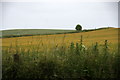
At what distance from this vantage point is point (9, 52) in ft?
15.6

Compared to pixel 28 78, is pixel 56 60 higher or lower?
higher

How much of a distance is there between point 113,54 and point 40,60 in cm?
202

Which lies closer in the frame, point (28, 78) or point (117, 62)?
point (28, 78)

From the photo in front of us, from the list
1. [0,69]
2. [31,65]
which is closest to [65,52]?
[31,65]

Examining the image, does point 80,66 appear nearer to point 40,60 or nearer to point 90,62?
point 90,62

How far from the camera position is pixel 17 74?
412 centimetres

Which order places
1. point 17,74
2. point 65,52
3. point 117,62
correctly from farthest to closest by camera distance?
point 65,52
point 117,62
point 17,74

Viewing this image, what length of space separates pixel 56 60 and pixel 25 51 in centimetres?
109

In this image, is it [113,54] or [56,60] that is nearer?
[56,60]

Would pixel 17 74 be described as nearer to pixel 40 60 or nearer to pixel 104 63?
pixel 40 60

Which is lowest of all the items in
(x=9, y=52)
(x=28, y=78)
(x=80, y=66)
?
A: (x=28, y=78)

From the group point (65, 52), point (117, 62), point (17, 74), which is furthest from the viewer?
point (65, 52)

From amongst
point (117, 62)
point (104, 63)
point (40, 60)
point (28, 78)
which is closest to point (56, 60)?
point (40, 60)

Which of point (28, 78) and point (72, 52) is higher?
point (72, 52)
